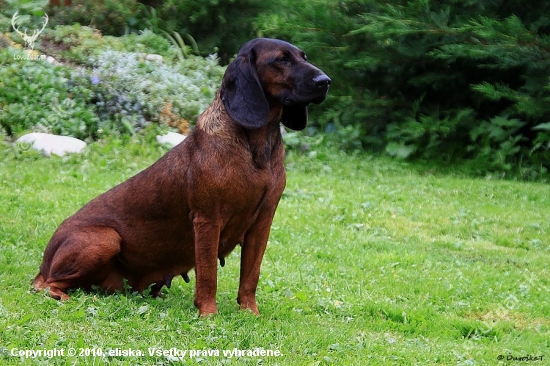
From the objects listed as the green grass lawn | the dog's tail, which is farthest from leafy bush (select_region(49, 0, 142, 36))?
the dog's tail

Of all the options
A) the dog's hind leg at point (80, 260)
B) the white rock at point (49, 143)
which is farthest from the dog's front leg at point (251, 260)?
the white rock at point (49, 143)

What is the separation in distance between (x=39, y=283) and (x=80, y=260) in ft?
1.34

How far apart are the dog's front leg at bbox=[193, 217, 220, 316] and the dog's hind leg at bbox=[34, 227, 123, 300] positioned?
0.66 meters

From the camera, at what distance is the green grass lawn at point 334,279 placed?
462 centimetres

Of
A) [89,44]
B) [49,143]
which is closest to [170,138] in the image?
[49,143]

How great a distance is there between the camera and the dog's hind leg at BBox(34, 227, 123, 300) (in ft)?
17.0

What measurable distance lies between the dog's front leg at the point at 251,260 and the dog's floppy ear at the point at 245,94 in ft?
2.21

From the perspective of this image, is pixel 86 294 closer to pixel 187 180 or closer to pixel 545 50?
pixel 187 180

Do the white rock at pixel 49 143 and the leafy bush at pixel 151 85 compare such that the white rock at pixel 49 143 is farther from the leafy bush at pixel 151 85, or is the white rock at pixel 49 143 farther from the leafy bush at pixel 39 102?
the leafy bush at pixel 151 85

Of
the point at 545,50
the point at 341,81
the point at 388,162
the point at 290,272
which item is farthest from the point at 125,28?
the point at 290,272

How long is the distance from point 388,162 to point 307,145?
1205mm

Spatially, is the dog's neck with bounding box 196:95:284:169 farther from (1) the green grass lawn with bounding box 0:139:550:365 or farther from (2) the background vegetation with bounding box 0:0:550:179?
(2) the background vegetation with bounding box 0:0:550:179

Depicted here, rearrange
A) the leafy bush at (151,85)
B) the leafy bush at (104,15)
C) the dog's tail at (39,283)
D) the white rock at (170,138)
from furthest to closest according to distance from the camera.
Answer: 1. the leafy bush at (104,15)
2. the leafy bush at (151,85)
3. the white rock at (170,138)
4. the dog's tail at (39,283)

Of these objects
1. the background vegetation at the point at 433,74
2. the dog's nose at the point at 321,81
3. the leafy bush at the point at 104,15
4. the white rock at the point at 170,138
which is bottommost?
the leafy bush at the point at 104,15
